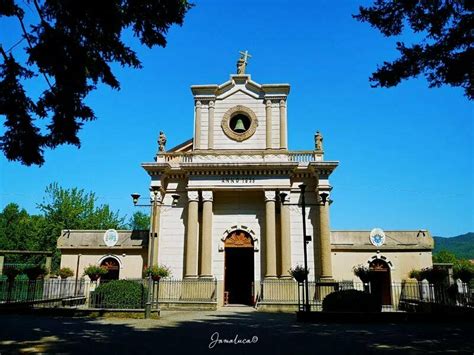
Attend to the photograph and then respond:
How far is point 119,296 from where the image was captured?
17.7m

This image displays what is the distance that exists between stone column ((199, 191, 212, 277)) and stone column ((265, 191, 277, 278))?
3.46 metres

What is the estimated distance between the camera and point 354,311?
16062mm

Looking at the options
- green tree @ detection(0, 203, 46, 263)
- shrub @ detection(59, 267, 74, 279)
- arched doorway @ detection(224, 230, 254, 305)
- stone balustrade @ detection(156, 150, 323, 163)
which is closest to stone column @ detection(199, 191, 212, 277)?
arched doorway @ detection(224, 230, 254, 305)

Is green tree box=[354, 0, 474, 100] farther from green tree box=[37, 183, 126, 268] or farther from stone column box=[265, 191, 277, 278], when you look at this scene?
green tree box=[37, 183, 126, 268]

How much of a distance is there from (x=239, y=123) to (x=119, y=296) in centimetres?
1410

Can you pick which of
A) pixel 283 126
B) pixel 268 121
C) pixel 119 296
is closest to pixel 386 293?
pixel 283 126

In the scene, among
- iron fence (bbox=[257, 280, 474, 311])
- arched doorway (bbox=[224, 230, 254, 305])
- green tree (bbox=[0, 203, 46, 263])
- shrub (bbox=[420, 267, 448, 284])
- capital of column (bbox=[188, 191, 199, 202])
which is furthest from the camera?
green tree (bbox=[0, 203, 46, 263])

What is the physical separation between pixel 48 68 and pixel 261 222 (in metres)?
18.6

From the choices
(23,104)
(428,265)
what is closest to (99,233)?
(23,104)

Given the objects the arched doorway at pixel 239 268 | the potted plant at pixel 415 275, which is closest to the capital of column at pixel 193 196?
the arched doorway at pixel 239 268

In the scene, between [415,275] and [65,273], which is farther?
[65,273]

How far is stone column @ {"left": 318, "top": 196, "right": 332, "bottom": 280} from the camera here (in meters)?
23.5

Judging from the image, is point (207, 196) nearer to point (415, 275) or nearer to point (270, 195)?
point (270, 195)

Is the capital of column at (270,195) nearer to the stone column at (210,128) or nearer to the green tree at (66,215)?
the stone column at (210,128)
